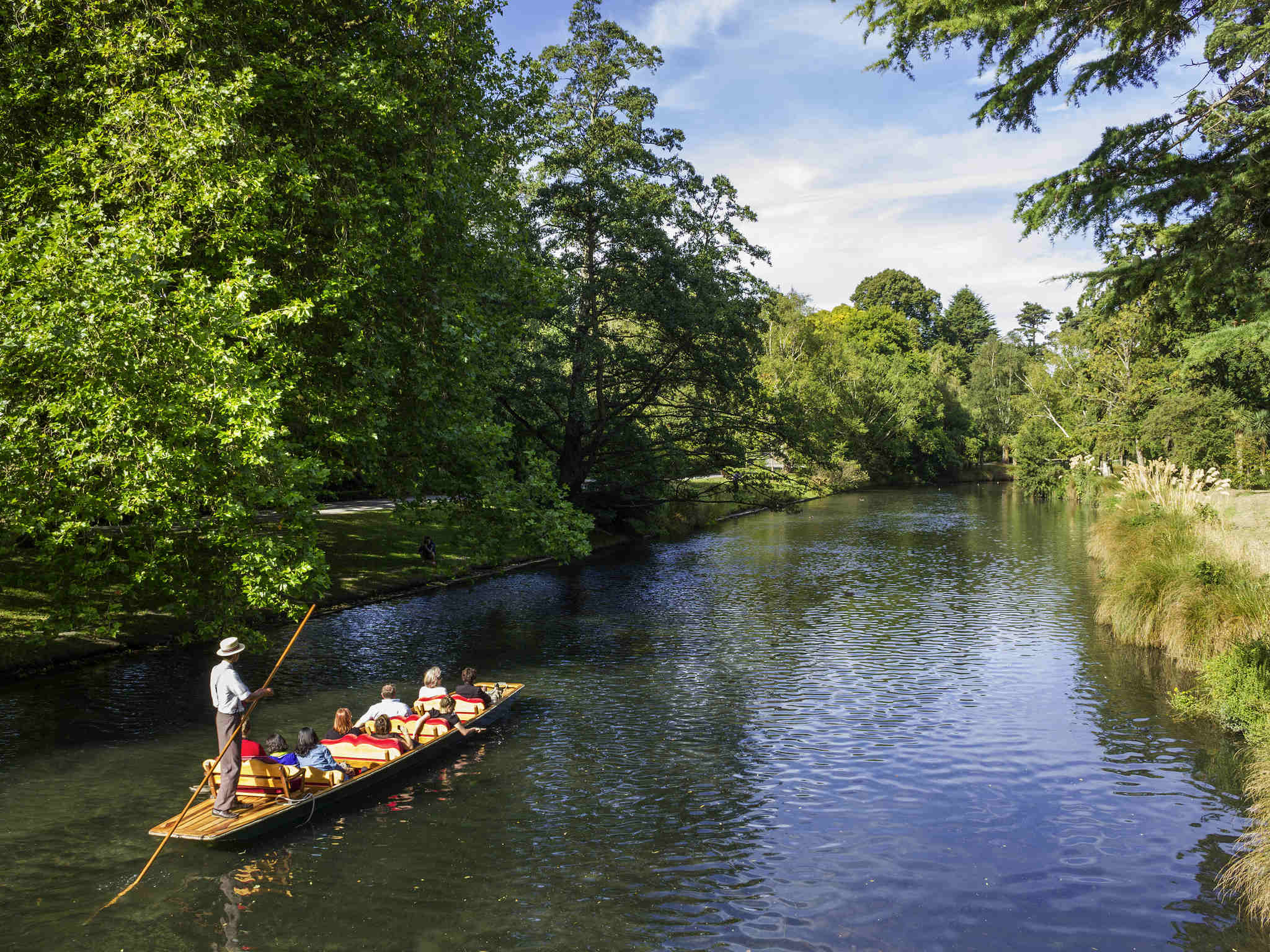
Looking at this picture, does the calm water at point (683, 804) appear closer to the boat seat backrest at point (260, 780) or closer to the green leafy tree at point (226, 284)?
the boat seat backrest at point (260, 780)

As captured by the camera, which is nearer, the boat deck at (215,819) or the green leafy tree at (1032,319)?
the boat deck at (215,819)

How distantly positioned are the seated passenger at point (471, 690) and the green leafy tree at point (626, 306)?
1915 cm

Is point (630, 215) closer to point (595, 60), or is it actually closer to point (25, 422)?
point (595, 60)

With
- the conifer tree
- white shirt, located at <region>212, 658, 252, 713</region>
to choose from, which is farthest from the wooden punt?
the conifer tree

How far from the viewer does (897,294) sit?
133m

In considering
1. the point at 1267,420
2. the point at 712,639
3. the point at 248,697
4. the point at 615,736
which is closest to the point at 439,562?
the point at 712,639

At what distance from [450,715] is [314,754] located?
2.88 metres

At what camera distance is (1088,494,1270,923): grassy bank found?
38.5ft

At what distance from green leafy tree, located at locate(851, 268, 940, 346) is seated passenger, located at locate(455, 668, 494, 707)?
122 metres

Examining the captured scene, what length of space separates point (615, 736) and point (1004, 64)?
1299 centimetres

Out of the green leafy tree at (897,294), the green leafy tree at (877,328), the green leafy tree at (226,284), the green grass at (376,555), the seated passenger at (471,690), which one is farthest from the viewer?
the green leafy tree at (897,294)

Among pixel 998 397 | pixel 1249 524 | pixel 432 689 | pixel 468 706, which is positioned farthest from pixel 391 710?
pixel 998 397

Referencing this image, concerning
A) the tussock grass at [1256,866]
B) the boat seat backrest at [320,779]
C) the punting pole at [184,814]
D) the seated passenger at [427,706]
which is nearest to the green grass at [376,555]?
the seated passenger at [427,706]

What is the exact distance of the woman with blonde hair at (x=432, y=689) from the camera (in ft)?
52.2
